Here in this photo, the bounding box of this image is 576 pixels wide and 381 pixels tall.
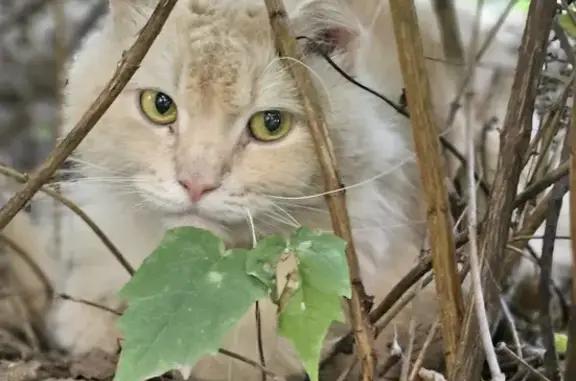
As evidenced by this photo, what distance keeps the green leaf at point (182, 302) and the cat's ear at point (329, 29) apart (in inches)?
18.7

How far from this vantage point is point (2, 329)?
1.29m

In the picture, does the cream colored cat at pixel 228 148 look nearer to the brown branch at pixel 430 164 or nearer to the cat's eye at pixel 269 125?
the cat's eye at pixel 269 125

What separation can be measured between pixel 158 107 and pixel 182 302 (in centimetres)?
55

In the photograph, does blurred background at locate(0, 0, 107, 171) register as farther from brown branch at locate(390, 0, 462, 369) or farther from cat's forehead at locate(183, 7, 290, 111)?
brown branch at locate(390, 0, 462, 369)

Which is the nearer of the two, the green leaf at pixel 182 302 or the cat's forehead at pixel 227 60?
the green leaf at pixel 182 302

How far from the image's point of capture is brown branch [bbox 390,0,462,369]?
67cm

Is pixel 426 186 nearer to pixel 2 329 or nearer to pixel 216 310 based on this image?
pixel 216 310

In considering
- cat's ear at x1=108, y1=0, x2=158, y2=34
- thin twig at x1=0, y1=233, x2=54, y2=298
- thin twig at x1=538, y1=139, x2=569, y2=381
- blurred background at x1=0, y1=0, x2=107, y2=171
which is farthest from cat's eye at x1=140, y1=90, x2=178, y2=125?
blurred background at x1=0, y1=0, x2=107, y2=171

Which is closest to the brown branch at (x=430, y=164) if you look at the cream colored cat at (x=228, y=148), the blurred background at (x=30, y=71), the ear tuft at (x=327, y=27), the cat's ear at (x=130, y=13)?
the cream colored cat at (x=228, y=148)

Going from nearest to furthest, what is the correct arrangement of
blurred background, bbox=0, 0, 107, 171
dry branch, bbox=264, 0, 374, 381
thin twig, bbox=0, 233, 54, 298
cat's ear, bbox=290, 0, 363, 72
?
dry branch, bbox=264, 0, 374, 381, cat's ear, bbox=290, 0, 363, 72, thin twig, bbox=0, 233, 54, 298, blurred background, bbox=0, 0, 107, 171

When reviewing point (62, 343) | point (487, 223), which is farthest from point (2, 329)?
point (487, 223)

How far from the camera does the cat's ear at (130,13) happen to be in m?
1.13

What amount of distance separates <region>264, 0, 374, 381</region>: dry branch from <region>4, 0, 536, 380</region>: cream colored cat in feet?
0.54

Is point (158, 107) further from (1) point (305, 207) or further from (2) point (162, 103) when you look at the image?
(1) point (305, 207)
